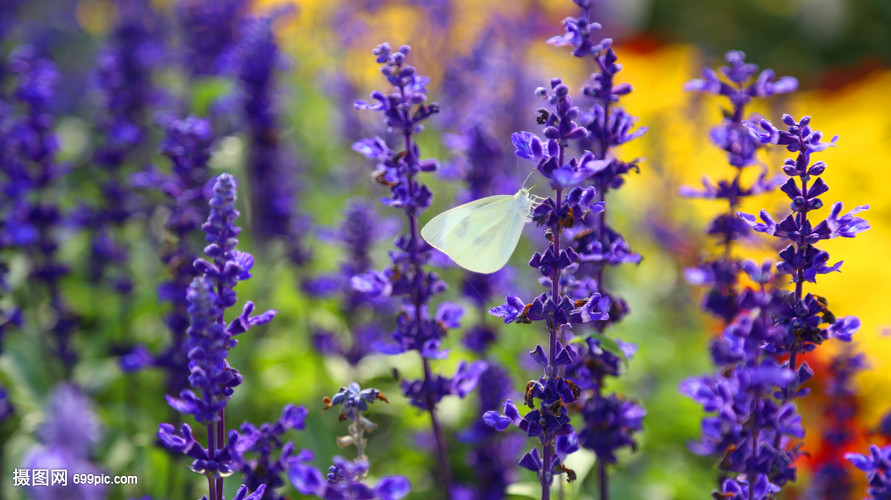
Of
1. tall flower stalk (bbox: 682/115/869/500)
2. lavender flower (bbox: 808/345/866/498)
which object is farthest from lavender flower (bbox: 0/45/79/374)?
lavender flower (bbox: 808/345/866/498)

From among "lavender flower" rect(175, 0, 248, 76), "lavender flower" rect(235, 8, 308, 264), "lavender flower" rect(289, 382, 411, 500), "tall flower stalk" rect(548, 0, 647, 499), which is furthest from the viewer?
"lavender flower" rect(175, 0, 248, 76)

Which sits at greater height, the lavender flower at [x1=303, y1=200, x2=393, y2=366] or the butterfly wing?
the butterfly wing

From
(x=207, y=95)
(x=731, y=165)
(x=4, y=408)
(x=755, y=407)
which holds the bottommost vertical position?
(x=4, y=408)

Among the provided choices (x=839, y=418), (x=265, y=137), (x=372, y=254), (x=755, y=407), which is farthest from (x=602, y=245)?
(x=372, y=254)

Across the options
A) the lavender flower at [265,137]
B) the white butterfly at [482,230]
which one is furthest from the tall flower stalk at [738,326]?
the lavender flower at [265,137]

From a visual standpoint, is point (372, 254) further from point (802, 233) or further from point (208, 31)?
point (802, 233)

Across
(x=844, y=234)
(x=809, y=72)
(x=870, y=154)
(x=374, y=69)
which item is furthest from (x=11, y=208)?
(x=809, y=72)

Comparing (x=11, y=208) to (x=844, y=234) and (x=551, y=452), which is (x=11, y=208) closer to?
(x=551, y=452)

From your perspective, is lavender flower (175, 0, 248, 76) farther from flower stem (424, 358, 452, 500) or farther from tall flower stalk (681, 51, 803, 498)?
tall flower stalk (681, 51, 803, 498)
